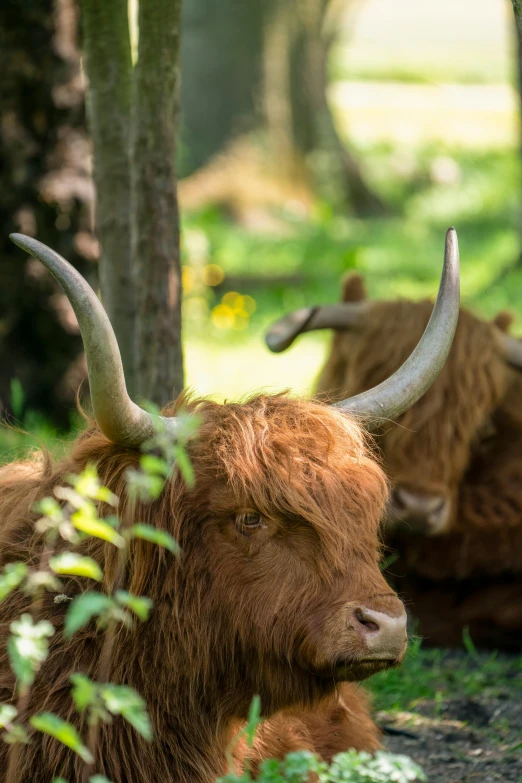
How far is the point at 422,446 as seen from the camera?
5023 mm

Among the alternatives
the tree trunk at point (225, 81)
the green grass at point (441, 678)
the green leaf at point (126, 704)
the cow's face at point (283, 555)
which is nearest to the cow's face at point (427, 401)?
the green grass at point (441, 678)

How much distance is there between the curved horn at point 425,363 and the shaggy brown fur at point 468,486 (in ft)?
5.41

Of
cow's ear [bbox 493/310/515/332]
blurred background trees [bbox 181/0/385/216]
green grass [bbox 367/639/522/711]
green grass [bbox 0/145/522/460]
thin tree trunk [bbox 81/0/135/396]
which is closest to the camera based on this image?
green grass [bbox 367/639/522/711]

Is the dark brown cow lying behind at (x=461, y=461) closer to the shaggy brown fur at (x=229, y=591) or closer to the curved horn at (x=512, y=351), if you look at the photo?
the curved horn at (x=512, y=351)

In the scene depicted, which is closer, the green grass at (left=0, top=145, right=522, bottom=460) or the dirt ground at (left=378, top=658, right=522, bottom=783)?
the dirt ground at (left=378, top=658, right=522, bottom=783)

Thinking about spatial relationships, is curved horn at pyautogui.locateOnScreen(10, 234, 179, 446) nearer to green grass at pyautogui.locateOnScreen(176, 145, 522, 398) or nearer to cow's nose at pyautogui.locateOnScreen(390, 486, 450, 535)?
cow's nose at pyautogui.locateOnScreen(390, 486, 450, 535)

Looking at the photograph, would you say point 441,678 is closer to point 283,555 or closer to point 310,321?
point 310,321

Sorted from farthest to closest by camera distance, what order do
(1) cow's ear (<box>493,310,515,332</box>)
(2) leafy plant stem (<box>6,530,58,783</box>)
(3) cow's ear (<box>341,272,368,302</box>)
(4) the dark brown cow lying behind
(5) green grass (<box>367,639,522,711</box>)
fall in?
(3) cow's ear (<box>341,272,368,302</box>), (1) cow's ear (<box>493,310,515,332</box>), (4) the dark brown cow lying behind, (5) green grass (<box>367,639,522,711</box>), (2) leafy plant stem (<box>6,530,58,783</box>)

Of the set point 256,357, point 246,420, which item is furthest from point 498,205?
point 246,420

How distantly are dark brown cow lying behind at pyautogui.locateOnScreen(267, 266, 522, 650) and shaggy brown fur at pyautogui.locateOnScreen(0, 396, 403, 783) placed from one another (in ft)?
6.38

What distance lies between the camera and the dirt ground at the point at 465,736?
3.80 m

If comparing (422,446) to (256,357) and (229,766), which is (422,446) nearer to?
(229,766)

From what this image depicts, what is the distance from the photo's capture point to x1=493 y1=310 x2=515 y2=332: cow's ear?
5.61m

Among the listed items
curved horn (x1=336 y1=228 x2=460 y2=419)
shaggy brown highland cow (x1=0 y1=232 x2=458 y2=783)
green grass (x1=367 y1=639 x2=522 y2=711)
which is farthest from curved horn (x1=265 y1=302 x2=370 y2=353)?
shaggy brown highland cow (x1=0 y1=232 x2=458 y2=783)
